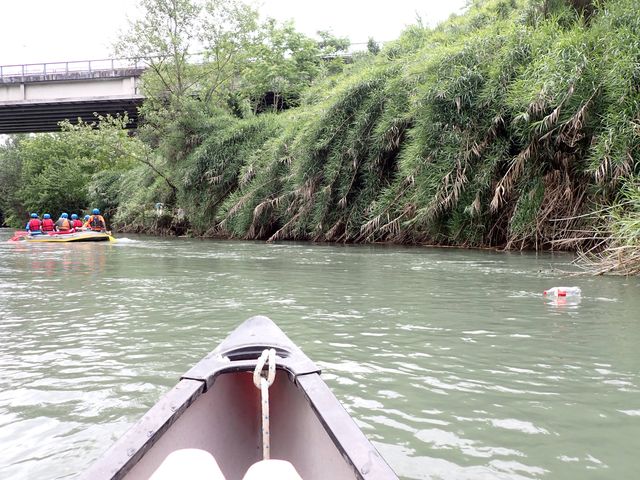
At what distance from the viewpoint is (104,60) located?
30.1m

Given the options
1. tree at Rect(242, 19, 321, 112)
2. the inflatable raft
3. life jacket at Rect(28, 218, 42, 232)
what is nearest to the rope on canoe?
the inflatable raft

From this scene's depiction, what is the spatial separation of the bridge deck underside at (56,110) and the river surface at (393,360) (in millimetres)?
25077

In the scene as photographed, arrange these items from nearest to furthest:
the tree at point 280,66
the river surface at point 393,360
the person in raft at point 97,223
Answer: the river surface at point 393,360 → the person in raft at point 97,223 → the tree at point 280,66

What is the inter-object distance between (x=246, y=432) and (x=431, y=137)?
9.98m

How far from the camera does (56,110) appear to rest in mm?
32938

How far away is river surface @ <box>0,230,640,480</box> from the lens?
7.37ft

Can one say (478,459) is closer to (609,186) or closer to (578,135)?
(609,186)

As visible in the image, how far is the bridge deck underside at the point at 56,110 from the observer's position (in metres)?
30.7

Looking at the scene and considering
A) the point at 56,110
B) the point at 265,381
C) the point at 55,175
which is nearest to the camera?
the point at 265,381

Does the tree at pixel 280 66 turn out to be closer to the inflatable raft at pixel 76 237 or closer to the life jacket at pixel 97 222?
the life jacket at pixel 97 222

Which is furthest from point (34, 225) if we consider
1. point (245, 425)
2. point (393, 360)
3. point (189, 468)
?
point (189, 468)

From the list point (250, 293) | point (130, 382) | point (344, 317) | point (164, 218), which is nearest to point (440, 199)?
point (250, 293)

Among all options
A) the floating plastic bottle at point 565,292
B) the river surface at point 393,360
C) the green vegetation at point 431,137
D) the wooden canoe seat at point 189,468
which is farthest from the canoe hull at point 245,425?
the green vegetation at point 431,137

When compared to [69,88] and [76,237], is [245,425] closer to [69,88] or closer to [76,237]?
[76,237]
